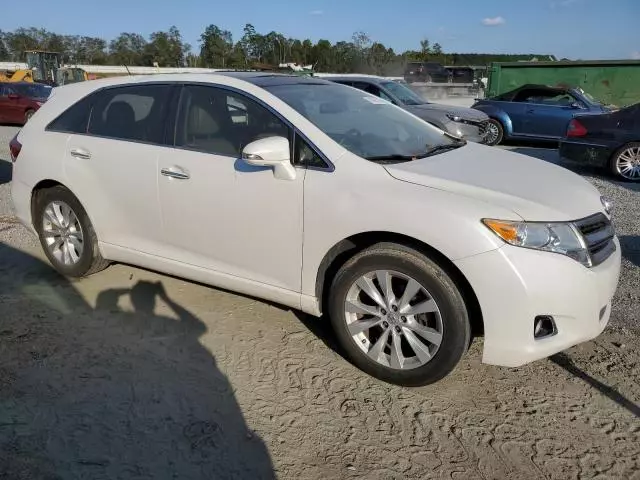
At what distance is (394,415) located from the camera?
2715 mm

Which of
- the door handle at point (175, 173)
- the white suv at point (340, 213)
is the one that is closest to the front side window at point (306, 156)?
the white suv at point (340, 213)

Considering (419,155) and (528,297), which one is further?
(419,155)

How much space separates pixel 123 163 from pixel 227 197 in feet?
3.35

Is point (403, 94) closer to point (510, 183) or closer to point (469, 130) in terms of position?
point (469, 130)

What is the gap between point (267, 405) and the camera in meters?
2.79

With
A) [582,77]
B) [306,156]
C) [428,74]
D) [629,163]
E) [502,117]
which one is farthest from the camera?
[428,74]

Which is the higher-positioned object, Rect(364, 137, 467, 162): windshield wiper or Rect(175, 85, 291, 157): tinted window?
Rect(175, 85, 291, 157): tinted window

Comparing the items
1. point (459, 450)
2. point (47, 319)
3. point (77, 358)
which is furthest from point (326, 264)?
point (47, 319)

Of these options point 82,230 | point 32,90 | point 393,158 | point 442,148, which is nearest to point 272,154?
point 393,158

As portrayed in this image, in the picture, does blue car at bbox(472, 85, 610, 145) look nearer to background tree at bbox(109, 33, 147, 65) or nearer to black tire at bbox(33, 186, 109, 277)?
black tire at bbox(33, 186, 109, 277)

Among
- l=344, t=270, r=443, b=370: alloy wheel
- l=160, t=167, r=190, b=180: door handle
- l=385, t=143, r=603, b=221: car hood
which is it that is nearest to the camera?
l=385, t=143, r=603, b=221: car hood

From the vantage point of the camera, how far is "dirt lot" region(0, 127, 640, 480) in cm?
238

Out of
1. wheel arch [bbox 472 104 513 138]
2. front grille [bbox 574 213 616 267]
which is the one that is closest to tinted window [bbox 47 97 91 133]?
front grille [bbox 574 213 616 267]

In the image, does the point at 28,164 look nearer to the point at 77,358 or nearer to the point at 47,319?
the point at 47,319
